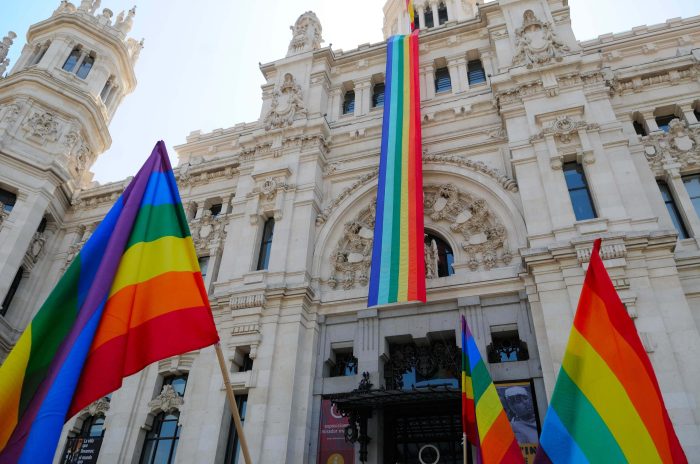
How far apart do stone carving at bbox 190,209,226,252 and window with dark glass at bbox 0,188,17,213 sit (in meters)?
9.27

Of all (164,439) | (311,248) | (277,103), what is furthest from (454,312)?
(277,103)

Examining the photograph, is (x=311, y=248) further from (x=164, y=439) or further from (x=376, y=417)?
(x=164, y=439)

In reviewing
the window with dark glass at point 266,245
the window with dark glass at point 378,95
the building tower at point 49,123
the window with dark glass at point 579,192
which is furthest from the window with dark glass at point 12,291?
the window with dark glass at point 579,192

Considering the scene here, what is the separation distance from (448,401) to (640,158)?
11609 mm

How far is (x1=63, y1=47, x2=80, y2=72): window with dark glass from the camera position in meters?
31.9

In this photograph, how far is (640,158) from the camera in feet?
63.1

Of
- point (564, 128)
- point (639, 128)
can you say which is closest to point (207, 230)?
point (564, 128)

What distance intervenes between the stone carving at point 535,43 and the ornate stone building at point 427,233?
4.0 inches

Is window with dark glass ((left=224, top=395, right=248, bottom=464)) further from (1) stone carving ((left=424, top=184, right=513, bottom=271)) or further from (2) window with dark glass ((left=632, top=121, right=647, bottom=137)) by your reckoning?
(2) window with dark glass ((left=632, top=121, right=647, bottom=137))

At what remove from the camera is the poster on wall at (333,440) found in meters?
15.9

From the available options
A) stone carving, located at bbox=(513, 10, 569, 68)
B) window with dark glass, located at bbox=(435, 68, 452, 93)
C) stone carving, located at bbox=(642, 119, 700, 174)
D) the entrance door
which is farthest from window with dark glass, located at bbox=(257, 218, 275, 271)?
stone carving, located at bbox=(642, 119, 700, 174)

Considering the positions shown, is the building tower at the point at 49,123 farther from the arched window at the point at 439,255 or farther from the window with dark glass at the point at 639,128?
the window with dark glass at the point at 639,128

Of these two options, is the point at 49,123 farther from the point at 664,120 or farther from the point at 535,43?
the point at 664,120

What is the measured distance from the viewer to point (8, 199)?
86.6 ft
